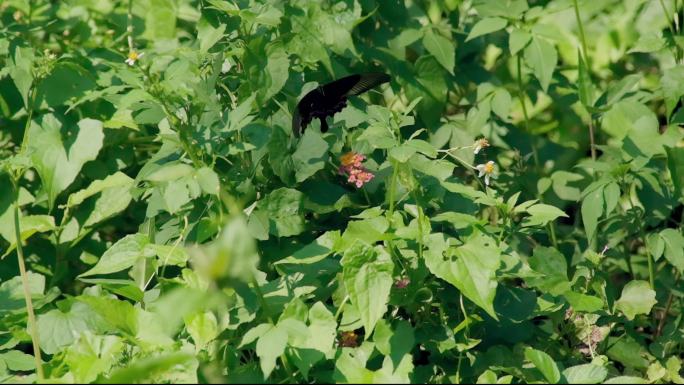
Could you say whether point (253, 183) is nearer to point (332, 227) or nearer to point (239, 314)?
point (332, 227)

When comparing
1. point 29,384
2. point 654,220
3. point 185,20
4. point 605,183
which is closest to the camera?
point 29,384

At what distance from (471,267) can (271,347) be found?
0.39 metres

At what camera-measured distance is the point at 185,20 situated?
3201mm

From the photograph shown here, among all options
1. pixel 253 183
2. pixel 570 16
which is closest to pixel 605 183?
pixel 253 183

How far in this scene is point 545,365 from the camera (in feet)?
5.98

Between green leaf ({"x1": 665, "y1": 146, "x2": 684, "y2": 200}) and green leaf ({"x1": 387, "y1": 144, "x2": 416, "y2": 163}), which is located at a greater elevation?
green leaf ({"x1": 387, "y1": 144, "x2": 416, "y2": 163})

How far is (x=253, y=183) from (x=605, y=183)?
82cm

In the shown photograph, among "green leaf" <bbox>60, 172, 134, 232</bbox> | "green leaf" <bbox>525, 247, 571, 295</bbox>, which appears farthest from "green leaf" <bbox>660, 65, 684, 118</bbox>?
"green leaf" <bbox>60, 172, 134, 232</bbox>

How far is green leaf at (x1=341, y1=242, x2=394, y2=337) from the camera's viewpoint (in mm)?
1818

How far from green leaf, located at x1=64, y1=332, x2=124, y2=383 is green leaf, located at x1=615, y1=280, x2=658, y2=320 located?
1.14m

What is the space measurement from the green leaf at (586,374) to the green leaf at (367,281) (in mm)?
368

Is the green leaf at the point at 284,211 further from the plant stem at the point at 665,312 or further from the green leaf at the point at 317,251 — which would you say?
the plant stem at the point at 665,312

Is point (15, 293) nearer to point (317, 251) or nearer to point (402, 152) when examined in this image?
point (317, 251)

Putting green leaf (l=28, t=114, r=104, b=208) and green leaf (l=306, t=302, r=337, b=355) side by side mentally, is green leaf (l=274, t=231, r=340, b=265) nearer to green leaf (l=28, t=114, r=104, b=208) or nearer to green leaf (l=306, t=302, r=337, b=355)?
green leaf (l=306, t=302, r=337, b=355)
